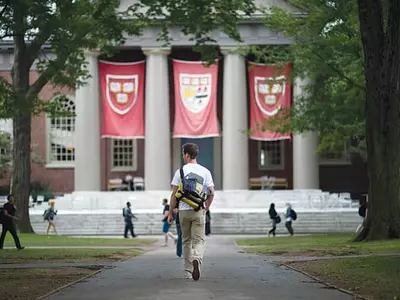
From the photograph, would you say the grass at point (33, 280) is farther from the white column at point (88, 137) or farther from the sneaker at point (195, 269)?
the white column at point (88, 137)

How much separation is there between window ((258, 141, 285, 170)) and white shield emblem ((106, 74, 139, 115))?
12.1 meters

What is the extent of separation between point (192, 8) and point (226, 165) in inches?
888

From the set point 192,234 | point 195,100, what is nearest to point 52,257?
point 192,234

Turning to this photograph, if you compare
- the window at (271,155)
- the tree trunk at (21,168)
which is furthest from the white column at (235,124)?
the tree trunk at (21,168)

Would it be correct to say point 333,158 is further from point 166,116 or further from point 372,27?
point 372,27

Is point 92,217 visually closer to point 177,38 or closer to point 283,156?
point 177,38

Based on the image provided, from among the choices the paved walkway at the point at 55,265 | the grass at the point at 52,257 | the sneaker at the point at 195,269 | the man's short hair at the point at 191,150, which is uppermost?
the man's short hair at the point at 191,150

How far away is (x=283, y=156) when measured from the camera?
53.3 metres

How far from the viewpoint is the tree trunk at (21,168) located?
34.2 meters

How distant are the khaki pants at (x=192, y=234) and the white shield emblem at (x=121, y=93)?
1254 inches

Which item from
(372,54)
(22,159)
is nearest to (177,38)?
(22,159)

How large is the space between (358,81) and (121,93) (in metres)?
16.3

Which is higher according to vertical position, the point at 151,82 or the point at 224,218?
the point at 151,82

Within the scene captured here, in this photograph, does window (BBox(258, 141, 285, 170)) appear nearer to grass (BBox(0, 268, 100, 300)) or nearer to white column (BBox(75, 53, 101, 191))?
white column (BBox(75, 53, 101, 191))
